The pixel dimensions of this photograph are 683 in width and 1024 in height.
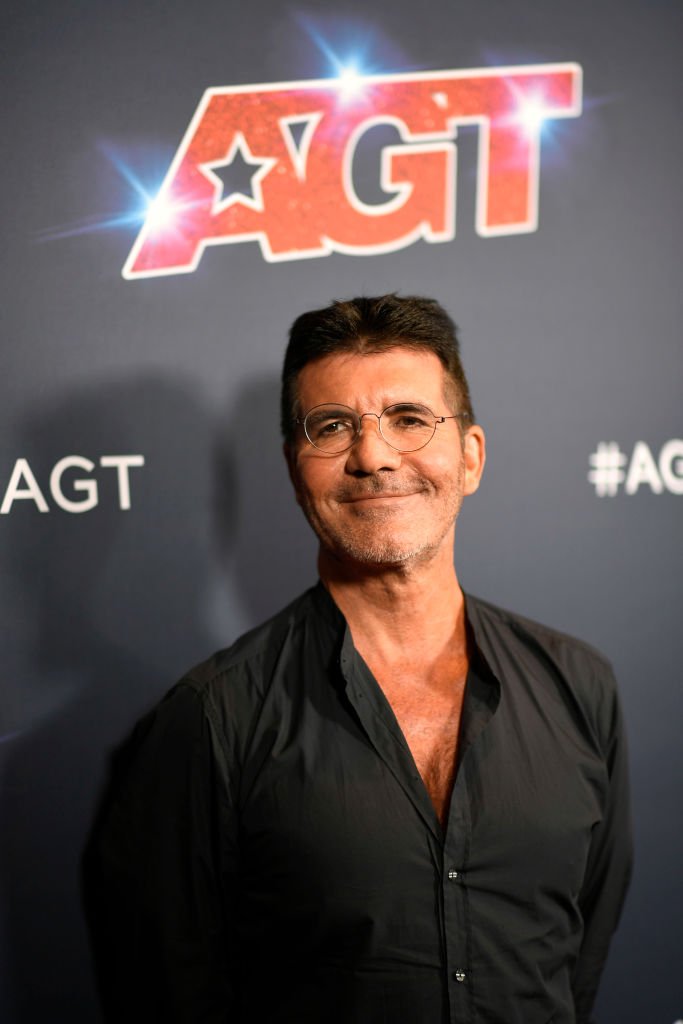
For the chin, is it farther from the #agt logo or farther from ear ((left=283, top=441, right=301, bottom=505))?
the #agt logo

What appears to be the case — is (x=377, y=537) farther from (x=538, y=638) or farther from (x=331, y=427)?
(x=538, y=638)

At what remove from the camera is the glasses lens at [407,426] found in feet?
4.37

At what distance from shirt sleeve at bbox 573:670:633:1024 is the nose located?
1.95 ft

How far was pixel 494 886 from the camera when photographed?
4.12 ft

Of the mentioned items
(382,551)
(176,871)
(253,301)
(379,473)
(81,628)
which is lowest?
(176,871)

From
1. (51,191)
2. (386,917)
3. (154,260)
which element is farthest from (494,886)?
(51,191)

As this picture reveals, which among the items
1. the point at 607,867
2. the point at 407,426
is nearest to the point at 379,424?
the point at 407,426

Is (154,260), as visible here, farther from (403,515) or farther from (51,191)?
(403,515)

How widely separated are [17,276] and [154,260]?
0.25 m

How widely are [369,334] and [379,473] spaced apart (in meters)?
0.23

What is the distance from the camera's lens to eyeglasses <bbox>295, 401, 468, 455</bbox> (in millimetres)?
1332

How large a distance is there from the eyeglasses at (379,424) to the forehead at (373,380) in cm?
1

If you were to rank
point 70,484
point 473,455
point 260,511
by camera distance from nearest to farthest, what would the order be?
point 473,455 → point 70,484 → point 260,511

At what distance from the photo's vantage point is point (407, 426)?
1348 millimetres
